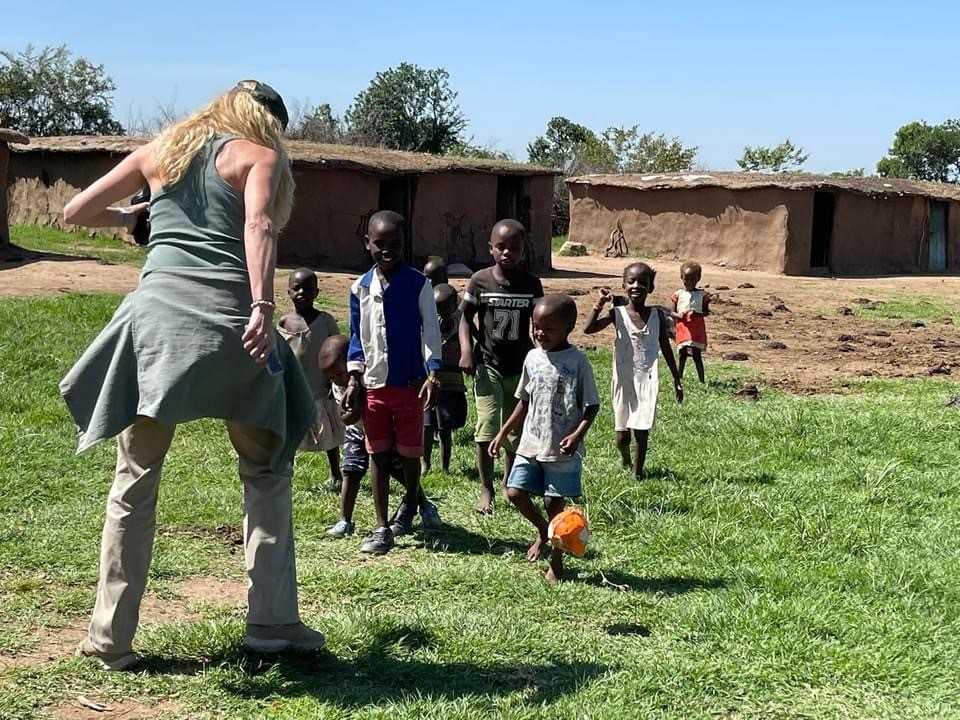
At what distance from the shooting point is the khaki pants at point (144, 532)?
12.0 ft

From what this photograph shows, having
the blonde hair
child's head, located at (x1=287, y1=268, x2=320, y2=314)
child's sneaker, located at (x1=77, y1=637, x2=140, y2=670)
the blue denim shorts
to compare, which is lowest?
child's sneaker, located at (x1=77, y1=637, x2=140, y2=670)

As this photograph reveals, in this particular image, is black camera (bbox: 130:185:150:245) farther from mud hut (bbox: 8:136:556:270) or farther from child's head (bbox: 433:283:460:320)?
mud hut (bbox: 8:136:556:270)

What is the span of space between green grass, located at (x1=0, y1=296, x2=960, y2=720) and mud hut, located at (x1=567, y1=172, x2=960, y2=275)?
18838 millimetres

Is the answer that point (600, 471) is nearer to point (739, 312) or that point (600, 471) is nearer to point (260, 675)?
point (260, 675)

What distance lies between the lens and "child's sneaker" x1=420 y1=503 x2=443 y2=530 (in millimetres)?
5742

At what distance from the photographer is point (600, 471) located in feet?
22.6

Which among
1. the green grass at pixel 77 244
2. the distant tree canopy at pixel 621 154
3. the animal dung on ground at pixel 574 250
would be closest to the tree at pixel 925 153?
the distant tree canopy at pixel 621 154

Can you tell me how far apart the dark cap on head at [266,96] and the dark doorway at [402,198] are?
1785 centimetres

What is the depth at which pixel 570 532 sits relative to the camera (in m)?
4.60

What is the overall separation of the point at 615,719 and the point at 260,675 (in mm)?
1138

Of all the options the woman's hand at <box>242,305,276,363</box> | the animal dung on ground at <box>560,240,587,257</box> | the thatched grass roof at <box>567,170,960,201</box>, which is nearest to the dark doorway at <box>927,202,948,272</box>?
the thatched grass roof at <box>567,170,960,201</box>

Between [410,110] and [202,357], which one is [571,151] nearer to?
[410,110]

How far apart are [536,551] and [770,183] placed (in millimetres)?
21767

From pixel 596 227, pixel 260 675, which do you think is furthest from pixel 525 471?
pixel 596 227
